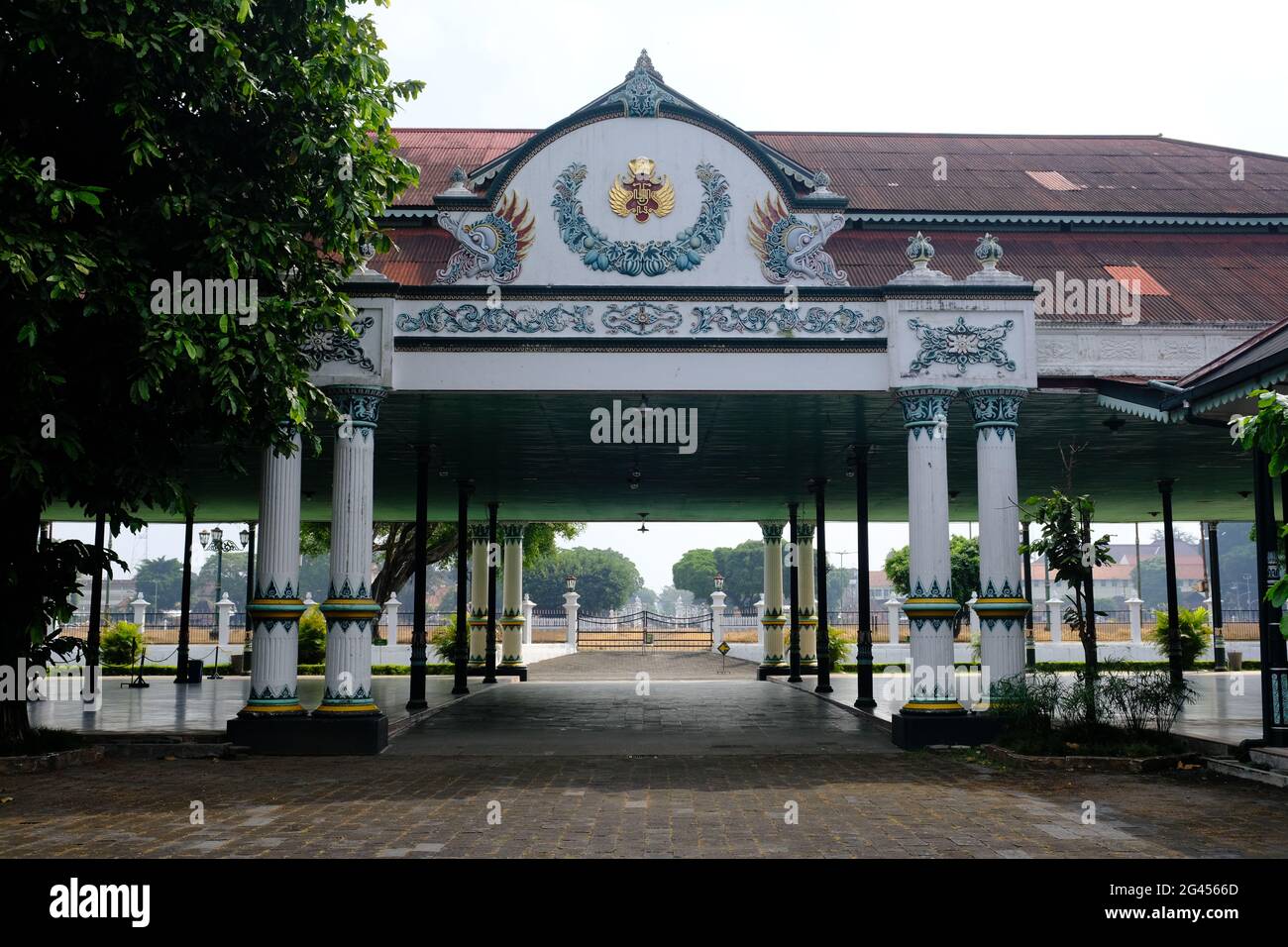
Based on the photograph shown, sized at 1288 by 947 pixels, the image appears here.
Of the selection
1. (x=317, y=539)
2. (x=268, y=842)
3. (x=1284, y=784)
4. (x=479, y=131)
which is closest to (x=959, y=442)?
(x=1284, y=784)

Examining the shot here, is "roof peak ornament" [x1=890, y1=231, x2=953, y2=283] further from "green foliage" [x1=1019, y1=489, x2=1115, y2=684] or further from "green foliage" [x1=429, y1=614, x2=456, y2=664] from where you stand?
"green foliage" [x1=429, y1=614, x2=456, y2=664]

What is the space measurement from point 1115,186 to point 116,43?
44.3 feet

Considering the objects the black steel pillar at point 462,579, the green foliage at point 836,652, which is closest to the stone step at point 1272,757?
the black steel pillar at point 462,579

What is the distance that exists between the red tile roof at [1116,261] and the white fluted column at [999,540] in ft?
4.69

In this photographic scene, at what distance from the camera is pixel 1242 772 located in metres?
10.8

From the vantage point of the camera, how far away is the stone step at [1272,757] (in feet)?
34.2

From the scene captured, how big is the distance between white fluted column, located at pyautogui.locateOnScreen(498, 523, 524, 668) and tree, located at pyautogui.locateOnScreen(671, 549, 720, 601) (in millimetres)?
99677

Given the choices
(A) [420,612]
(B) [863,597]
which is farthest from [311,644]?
(B) [863,597]

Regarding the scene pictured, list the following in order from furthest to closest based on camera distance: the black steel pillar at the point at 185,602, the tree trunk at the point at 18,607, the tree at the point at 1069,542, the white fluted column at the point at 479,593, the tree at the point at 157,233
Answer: the white fluted column at the point at 479,593, the black steel pillar at the point at 185,602, the tree at the point at 1069,542, the tree trunk at the point at 18,607, the tree at the point at 157,233

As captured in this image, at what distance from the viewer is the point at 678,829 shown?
27.3 ft

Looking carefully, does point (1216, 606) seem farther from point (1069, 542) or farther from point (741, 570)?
point (741, 570)

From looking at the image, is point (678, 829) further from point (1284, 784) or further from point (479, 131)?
point (479, 131)

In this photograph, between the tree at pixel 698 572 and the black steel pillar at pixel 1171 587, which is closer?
the black steel pillar at pixel 1171 587

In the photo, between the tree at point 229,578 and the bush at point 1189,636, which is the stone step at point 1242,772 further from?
the tree at point 229,578
